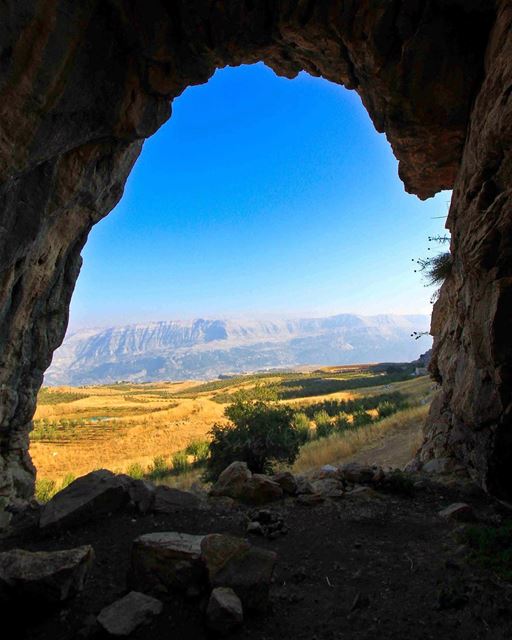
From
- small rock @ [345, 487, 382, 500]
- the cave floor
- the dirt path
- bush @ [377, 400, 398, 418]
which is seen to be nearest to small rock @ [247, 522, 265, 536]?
the cave floor

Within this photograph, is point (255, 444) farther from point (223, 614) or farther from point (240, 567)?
point (223, 614)

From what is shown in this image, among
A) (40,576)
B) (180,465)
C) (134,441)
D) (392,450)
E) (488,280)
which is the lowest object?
(134,441)

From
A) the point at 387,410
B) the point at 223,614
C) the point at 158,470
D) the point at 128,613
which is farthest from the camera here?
the point at 387,410

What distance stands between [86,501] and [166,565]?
4064 mm

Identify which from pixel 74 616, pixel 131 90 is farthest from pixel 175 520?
pixel 131 90

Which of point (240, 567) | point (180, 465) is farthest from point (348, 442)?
point (240, 567)

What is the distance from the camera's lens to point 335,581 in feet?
21.3

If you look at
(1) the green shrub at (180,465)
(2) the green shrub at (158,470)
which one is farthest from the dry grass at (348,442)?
(2) the green shrub at (158,470)

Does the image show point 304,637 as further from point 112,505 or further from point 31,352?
point 31,352

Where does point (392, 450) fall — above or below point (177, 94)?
below

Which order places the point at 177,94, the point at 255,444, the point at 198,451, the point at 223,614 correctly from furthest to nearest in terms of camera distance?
the point at 198,451 → the point at 255,444 → the point at 177,94 → the point at 223,614

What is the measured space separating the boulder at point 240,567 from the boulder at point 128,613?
2.85ft

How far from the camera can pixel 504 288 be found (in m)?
8.31

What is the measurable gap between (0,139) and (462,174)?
12254 millimetres
